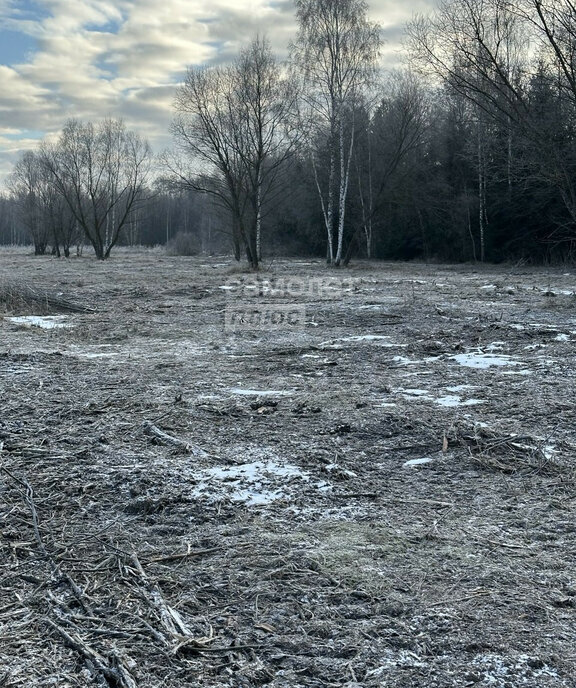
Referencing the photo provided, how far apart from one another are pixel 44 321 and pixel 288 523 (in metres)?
8.02

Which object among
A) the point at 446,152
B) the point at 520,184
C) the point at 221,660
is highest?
the point at 446,152

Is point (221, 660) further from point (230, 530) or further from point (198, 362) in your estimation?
point (198, 362)

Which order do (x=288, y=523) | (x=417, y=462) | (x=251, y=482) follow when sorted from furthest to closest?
(x=417, y=462), (x=251, y=482), (x=288, y=523)

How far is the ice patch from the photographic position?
9.26 meters

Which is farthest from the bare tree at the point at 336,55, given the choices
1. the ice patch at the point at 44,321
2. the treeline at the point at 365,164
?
the ice patch at the point at 44,321

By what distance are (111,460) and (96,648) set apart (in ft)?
5.56

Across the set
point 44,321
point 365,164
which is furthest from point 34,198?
point 44,321

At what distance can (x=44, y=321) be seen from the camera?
9852 mm

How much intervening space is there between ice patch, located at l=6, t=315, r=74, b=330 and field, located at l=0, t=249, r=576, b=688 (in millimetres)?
2766

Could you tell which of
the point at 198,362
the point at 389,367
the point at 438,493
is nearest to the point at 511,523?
the point at 438,493

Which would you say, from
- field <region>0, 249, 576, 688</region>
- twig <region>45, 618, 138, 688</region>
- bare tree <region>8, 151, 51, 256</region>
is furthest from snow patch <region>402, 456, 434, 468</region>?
bare tree <region>8, 151, 51, 256</region>

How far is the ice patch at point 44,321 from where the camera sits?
926cm

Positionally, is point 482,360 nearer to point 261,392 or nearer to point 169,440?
point 261,392

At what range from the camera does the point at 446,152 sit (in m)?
31.2
